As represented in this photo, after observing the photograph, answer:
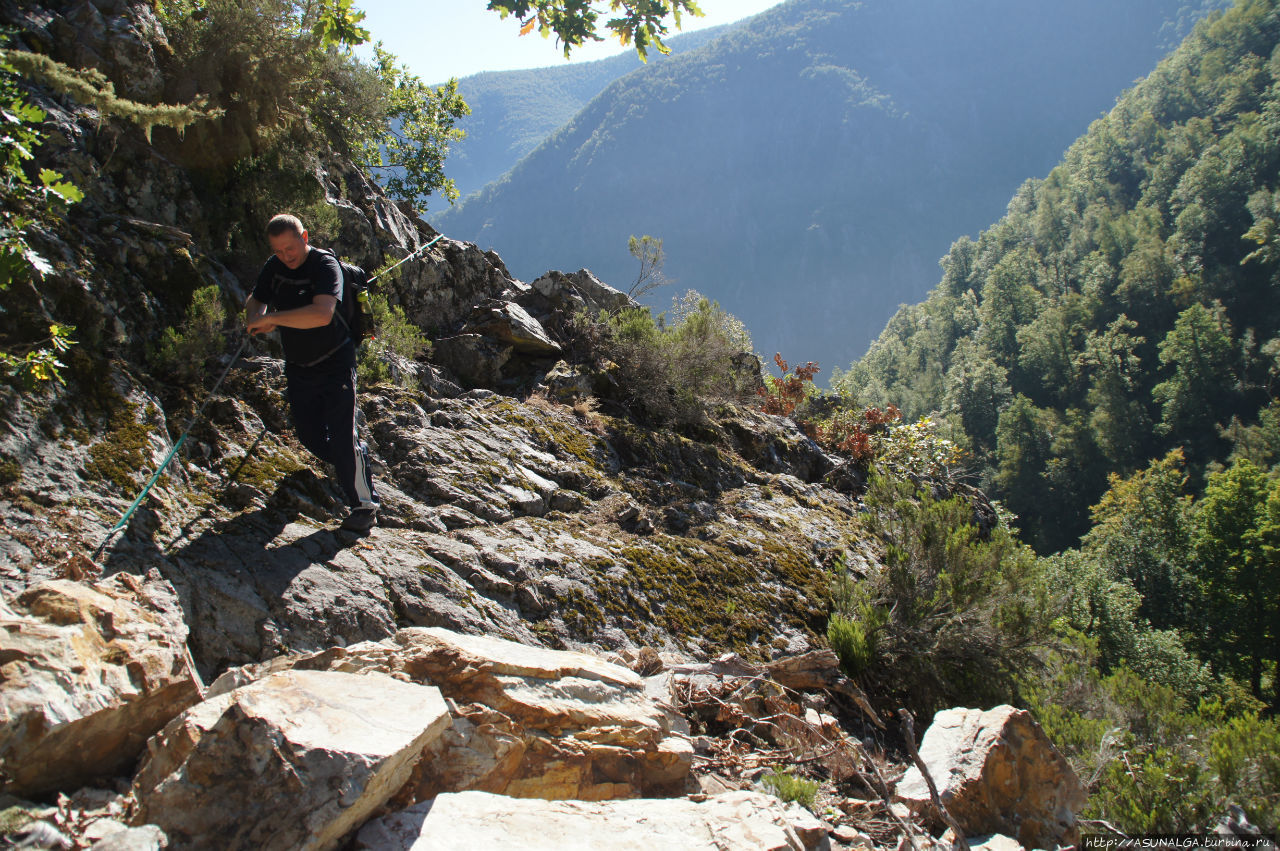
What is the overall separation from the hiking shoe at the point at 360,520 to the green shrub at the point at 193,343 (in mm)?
1494

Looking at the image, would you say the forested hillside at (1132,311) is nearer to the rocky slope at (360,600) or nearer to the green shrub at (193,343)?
the rocky slope at (360,600)

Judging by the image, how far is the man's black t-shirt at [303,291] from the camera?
4.14m

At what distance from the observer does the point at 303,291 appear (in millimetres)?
4176

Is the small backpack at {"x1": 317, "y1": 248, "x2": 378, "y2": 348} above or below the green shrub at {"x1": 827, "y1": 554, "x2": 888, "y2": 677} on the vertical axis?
above

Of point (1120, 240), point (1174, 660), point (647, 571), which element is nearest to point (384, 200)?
point (647, 571)

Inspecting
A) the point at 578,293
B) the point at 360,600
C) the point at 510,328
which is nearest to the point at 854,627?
the point at 360,600

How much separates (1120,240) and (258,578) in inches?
4038

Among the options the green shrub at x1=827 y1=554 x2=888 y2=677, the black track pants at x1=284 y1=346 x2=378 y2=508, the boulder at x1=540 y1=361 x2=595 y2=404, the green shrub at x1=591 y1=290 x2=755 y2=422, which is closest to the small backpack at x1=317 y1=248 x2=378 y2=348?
the black track pants at x1=284 y1=346 x2=378 y2=508

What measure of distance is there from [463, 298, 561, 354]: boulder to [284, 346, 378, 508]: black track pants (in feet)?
14.0

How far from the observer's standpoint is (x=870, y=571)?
6738 mm

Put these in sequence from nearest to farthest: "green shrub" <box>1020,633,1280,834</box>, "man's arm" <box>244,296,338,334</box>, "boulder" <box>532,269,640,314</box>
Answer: "green shrub" <box>1020,633,1280,834</box> < "man's arm" <box>244,296,338,334</box> < "boulder" <box>532,269,640,314</box>

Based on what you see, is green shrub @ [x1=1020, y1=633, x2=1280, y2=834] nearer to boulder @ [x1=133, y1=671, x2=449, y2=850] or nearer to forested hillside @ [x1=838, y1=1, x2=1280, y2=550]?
boulder @ [x1=133, y1=671, x2=449, y2=850]

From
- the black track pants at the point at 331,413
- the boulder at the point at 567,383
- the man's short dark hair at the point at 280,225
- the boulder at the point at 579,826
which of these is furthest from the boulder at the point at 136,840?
the boulder at the point at 567,383

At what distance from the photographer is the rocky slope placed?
2090mm
